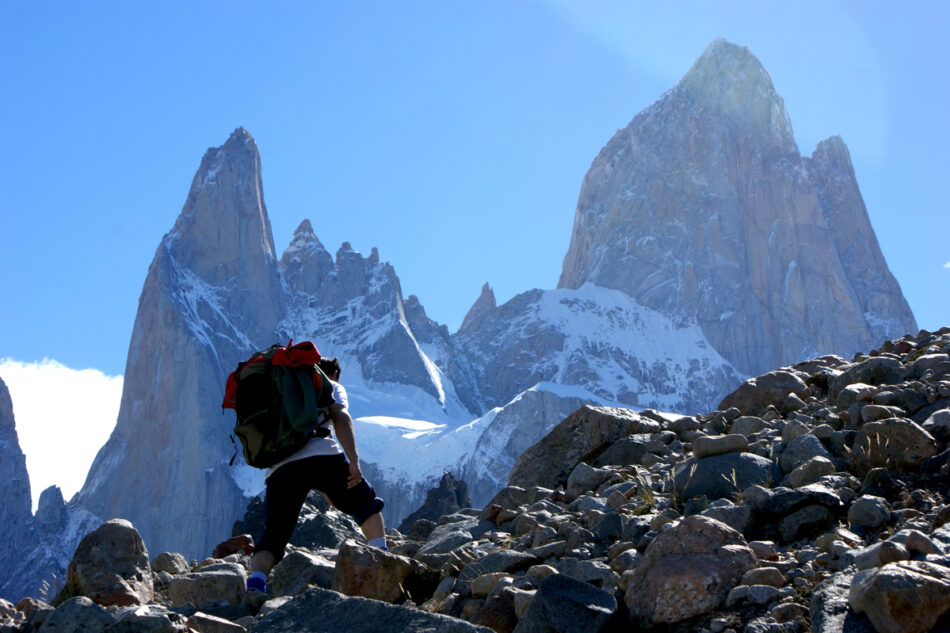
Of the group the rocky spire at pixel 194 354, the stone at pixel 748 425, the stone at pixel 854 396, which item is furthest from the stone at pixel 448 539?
the rocky spire at pixel 194 354

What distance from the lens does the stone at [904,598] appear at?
3.09 m

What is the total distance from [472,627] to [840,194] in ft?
661

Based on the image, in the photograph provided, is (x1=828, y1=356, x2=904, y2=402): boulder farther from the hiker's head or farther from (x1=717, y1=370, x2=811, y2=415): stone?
the hiker's head

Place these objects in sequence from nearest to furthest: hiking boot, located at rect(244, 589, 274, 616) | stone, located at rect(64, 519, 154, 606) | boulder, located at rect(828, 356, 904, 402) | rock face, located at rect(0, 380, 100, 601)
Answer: hiking boot, located at rect(244, 589, 274, 616) < stone, located at rect(64, 519, 154, 606) < boulder, located at rect(828, 356, 904, 402) < rock face, located at rect(0, 380, 100, 601)

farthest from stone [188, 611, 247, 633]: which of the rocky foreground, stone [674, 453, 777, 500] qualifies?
stone [674, 453, 777, 500]

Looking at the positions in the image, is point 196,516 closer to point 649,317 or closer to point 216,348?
point 216,348

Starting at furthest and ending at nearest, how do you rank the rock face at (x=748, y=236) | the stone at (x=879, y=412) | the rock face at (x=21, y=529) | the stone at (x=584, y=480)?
1. the rock face at (x=748, y=236)
2. the rock face at (x=21, y=529)
3. the stone at (x=584, y=480)
4. the stone at (x=879, y=412)

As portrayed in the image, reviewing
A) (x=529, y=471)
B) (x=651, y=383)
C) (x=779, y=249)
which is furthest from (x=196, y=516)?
(x=529, y=471)

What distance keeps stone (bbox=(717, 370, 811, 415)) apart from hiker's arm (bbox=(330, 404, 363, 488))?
16.4 feet

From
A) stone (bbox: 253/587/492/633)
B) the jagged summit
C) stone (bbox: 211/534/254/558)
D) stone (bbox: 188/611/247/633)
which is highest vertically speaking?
the jagged summit

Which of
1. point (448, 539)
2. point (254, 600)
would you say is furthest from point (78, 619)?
point (448, 539)

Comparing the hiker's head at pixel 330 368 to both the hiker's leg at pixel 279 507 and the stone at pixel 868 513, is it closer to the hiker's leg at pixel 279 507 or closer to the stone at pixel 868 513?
the hiker's leg at pixel 279 507

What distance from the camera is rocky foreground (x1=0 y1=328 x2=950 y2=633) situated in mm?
3721

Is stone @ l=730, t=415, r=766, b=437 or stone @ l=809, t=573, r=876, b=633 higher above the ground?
stone @ l=730, t=415, r=766, b=437
